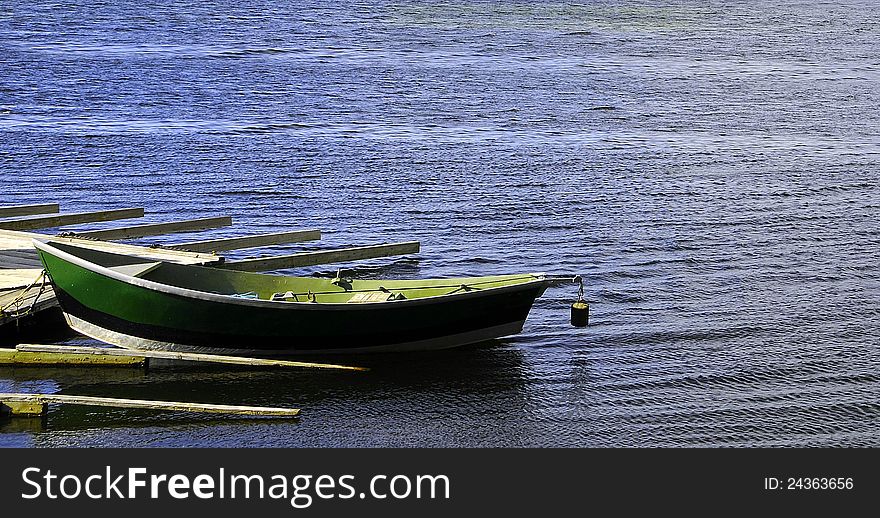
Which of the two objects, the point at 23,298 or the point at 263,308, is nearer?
the point at 263,308

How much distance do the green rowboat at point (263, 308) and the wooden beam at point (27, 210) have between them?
6853 mm

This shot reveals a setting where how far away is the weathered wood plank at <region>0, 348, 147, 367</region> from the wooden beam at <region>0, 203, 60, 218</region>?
338 inches

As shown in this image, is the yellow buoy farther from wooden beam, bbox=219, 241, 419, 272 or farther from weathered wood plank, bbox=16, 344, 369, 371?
wooden beam, bbox=219, 241, 419, 272

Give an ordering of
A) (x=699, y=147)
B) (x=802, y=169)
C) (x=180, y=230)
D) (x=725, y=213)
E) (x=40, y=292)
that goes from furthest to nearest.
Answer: (x=699, y=147), (x=802, y=169), (x=725, y=213), (x=180, y=230), (x=40, y=292)

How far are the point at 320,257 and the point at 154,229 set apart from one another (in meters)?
4.13

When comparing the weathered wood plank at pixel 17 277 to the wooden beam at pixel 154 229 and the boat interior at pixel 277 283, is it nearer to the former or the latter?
the boat interior at pixel 277 283

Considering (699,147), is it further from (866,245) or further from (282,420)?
(282,420)

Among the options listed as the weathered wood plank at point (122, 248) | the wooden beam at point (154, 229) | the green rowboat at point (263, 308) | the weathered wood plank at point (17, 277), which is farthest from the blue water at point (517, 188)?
the weathered wood plank at point (122, 248)

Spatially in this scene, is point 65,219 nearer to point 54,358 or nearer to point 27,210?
point 27,210

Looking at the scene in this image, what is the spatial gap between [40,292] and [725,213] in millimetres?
18379

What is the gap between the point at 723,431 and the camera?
2028cm

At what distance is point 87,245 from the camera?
26.3 metres

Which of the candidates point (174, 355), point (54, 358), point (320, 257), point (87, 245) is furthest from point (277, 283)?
point (87, 245)

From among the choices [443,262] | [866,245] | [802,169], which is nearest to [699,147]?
[802,169]
